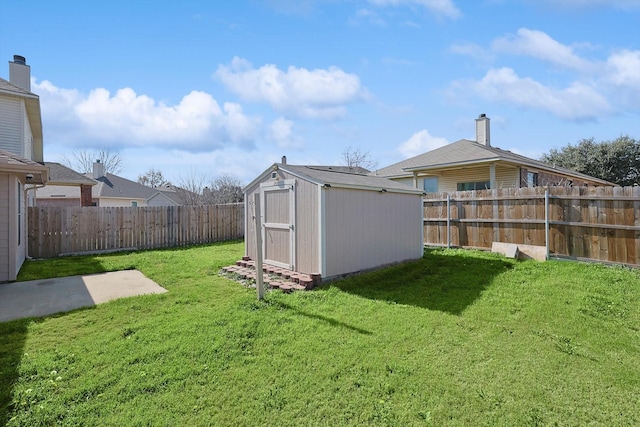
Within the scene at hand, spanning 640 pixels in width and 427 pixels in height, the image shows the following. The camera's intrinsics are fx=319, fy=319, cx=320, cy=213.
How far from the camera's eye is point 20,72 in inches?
496

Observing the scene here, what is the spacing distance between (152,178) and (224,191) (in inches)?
844

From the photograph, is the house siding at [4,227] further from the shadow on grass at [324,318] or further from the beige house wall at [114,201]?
the beige house wall at [114,201]

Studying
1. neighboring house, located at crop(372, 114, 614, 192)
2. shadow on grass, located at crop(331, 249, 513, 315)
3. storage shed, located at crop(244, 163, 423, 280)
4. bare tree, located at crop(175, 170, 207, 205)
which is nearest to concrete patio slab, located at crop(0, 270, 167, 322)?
storage shed, located at crop(244, 163, 423, 280)

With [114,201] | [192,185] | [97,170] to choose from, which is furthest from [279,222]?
[97,170]

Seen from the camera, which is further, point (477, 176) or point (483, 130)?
point (483, 130)

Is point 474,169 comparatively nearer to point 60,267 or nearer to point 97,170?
point 60,267

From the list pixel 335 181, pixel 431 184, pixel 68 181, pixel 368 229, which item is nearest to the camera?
pixel 335 181

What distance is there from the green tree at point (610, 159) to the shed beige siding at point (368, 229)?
22539 mm

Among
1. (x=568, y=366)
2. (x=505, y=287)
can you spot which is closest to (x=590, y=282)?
(x=505, y=287)

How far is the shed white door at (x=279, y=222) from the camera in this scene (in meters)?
6.59

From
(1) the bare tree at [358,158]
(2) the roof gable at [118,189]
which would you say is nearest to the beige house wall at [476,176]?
(1) the bare tree at [358,158]

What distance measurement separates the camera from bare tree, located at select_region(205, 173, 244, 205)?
24.2 meters

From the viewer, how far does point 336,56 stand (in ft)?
33.0

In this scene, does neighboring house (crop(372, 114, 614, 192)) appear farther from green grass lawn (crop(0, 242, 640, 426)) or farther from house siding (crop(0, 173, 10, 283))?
house siding (crop(0, 173, 10, 283))
